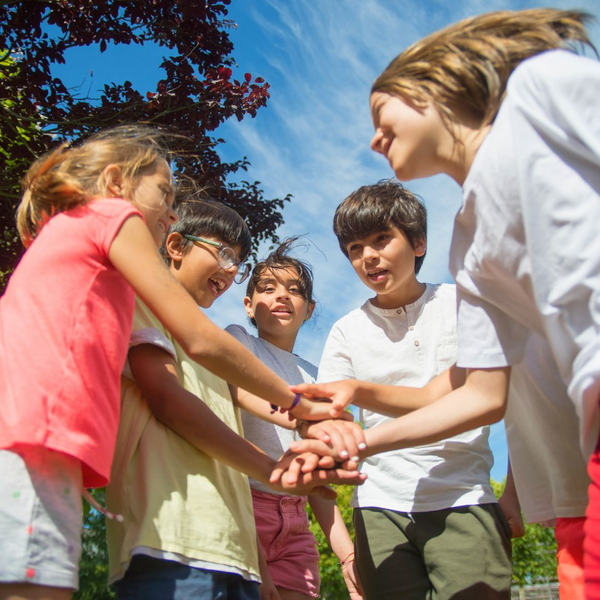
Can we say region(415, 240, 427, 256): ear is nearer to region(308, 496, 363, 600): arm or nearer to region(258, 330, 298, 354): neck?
region(258, 330, 298, 354): neck

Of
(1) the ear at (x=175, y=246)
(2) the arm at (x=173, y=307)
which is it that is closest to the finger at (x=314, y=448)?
(2) the arm at (x=173, y=307)

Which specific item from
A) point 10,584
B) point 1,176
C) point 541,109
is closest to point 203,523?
point 10,584

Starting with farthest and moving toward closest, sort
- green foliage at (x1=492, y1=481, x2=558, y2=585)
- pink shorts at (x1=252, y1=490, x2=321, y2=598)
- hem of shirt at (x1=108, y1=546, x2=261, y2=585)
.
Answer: green foliage at (x1=492, y1=481, x2=558, y2=585) → pink shorts at (x1=252, y1=490, x2=321, y2=598) → hem of shirt at (x1=108, y1=546, x2=261, y2=585)

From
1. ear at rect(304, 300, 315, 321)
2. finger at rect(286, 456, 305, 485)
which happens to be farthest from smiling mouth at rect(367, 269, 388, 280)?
finger at rect(286, 456, 305, 485)

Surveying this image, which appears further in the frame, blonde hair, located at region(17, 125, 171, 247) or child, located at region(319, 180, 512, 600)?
child, located at region(319, 180, 512, 600)

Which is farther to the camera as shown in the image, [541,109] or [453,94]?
[453,94]

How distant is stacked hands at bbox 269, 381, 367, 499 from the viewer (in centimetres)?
231

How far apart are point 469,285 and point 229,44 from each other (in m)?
5.32

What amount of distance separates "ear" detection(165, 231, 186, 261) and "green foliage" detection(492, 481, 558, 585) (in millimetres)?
19035

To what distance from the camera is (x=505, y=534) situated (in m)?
2.65

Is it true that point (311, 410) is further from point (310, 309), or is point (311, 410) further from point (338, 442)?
point (310, 309)

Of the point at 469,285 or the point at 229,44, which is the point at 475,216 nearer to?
the point at 469,285

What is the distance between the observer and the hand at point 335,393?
2.53 metres

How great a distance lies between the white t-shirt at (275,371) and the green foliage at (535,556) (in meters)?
18.2
